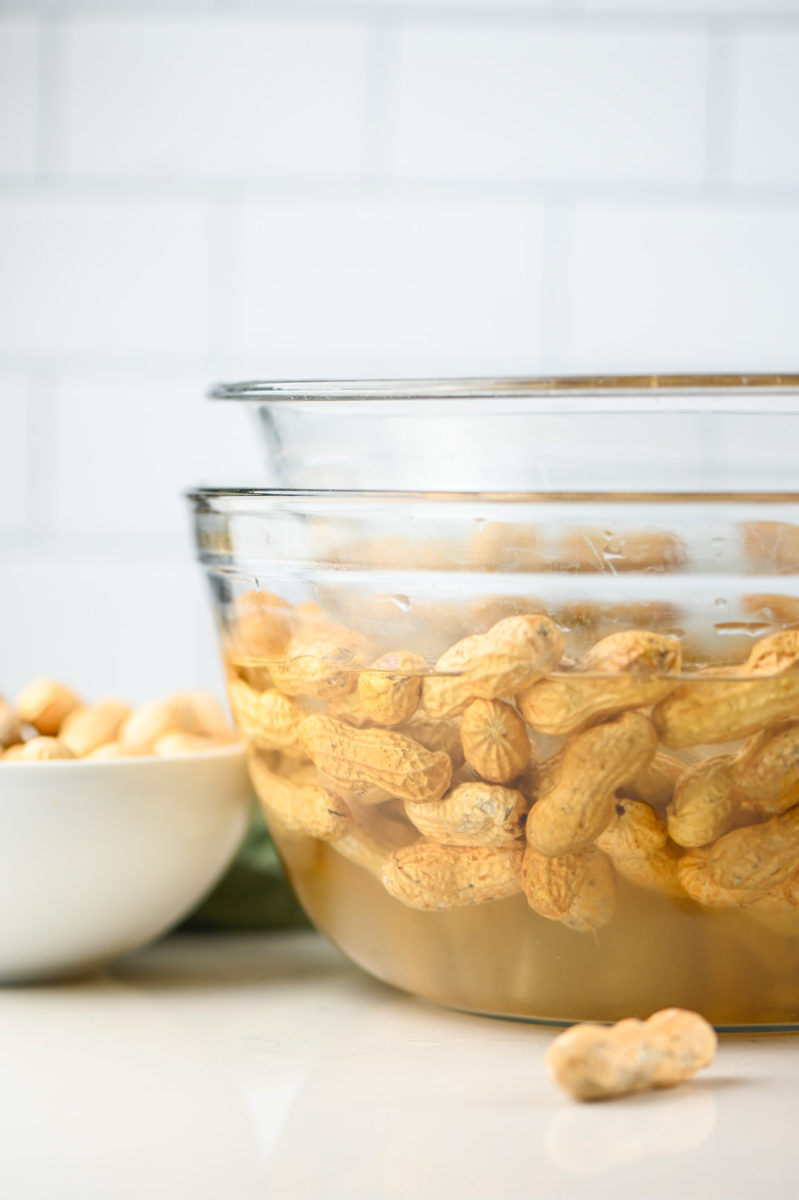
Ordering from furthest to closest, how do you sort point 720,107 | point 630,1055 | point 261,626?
point 720,107
point 261,626
point 630,1055

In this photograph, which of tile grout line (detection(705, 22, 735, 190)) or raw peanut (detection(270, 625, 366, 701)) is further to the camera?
tile grout line (detection(705, 22, 735, 190))

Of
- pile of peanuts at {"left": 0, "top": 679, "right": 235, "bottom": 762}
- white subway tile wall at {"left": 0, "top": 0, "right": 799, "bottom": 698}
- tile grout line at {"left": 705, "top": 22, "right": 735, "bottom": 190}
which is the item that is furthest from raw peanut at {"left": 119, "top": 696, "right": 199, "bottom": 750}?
tile grout line at {"left": 705, "top": 22, "right": 735, "bottom": 190}

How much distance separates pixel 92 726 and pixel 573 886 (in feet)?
0.87

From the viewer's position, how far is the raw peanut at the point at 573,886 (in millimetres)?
468

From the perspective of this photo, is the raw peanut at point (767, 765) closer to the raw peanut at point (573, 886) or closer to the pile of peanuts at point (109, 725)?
the raw peanut at point (573, 886)

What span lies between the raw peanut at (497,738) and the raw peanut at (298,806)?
3.2 inches

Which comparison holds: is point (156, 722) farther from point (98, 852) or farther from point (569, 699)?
point (569, 699)

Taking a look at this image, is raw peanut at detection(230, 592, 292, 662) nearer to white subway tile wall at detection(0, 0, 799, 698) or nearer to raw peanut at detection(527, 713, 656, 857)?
raw peanut at detection(527, 713, 656, 857)

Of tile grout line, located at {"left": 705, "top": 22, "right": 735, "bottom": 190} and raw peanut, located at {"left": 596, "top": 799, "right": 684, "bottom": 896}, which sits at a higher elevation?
tile grout line, located at {"left": 705, "top": 22, "right": 735, "bottom": 190}

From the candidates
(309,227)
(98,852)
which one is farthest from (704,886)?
(309,227)

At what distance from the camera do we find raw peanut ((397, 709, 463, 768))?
474 mm

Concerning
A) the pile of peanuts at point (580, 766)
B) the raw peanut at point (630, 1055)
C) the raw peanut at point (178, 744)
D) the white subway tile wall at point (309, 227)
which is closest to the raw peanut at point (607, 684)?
the pile of peanuts at point (580, 766)

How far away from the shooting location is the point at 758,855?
46 cm

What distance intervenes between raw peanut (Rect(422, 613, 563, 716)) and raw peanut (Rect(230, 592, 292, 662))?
85 mm
